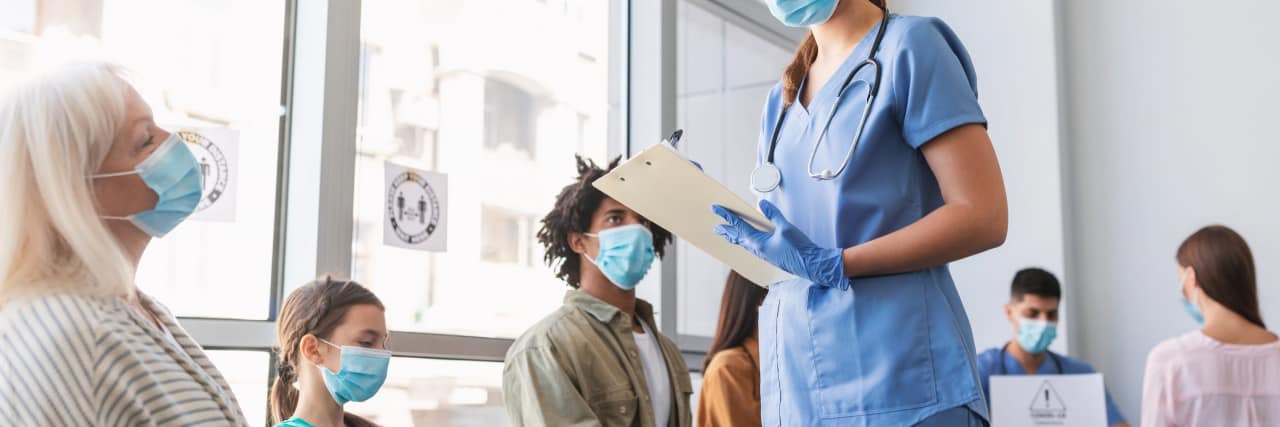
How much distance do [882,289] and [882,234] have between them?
0.22 ft

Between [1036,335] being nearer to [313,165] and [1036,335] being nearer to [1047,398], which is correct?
[1047,398]

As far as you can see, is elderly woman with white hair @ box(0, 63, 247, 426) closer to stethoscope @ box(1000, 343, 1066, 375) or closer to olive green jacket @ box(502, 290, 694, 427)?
olive green jacket @ box(502, 290, 694, 427)

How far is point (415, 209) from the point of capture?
294 centimetres

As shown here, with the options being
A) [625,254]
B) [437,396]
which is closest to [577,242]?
[625,254]

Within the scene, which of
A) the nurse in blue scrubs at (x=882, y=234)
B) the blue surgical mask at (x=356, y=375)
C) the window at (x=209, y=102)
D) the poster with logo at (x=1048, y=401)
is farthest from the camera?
the poster with logo at (x=1048, y=401)

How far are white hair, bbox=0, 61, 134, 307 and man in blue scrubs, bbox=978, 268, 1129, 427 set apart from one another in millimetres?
3659

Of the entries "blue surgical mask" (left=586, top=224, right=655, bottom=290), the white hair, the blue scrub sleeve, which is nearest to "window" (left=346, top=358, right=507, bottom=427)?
"blue surgical mask" (left=586, top=224, right=655, bottom=290)

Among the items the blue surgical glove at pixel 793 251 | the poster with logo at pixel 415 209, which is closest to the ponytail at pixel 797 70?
the blue surgical glove at pixel 793 251

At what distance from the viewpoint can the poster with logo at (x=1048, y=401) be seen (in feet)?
13.0

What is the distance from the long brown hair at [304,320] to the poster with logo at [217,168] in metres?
0.32

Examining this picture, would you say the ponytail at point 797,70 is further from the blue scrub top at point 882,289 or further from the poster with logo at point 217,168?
the poster with logo at point 217,168

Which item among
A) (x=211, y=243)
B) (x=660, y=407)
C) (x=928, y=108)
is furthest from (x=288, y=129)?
(x=928, y=108)

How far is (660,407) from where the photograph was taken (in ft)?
9.62

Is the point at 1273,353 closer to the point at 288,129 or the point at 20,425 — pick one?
the point at 288,129
